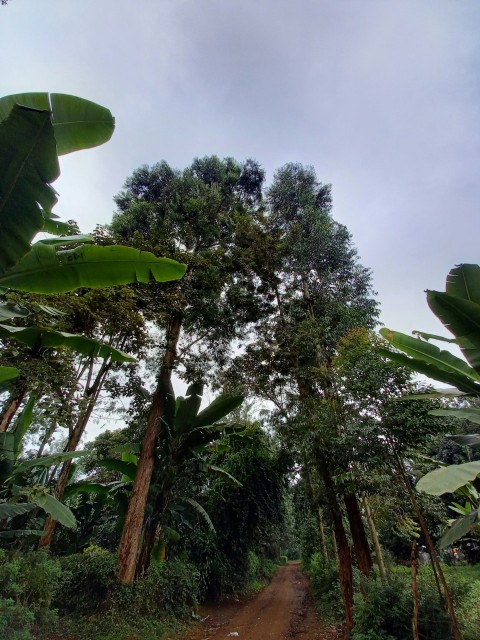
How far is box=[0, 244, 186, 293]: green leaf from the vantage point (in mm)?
2641

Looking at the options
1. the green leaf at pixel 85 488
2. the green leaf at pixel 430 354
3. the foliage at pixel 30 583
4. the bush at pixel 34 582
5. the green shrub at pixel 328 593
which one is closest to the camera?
the green leaf at pixel 430 354

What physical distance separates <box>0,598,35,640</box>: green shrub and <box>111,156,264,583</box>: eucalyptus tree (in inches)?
96.7

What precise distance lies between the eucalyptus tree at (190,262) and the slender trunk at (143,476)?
0.02m

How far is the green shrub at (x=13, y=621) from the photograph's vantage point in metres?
4.34

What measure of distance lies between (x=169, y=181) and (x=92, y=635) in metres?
13.5

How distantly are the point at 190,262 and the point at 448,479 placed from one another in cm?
838

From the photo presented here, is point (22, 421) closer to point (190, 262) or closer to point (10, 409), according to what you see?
point (10, 409)

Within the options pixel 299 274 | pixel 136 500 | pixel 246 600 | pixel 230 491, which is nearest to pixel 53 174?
pixel 136 500

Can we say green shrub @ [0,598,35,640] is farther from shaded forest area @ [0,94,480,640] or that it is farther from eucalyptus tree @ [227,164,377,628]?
eucalyptus tree @ [227,164,377,628]

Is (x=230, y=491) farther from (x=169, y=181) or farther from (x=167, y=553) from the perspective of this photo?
(x=169, y=181)

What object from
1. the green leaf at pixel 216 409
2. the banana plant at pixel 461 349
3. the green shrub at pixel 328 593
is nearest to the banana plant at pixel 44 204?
the banana plant at pixel 461 349

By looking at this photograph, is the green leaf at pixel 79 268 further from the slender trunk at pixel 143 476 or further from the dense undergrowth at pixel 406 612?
the dense undergrowth at pixel 406 612

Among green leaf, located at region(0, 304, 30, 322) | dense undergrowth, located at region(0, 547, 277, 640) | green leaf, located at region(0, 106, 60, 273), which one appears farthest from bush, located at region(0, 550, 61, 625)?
green leaf, located at region(0, 106, 60, 273)

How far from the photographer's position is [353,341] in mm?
7109
